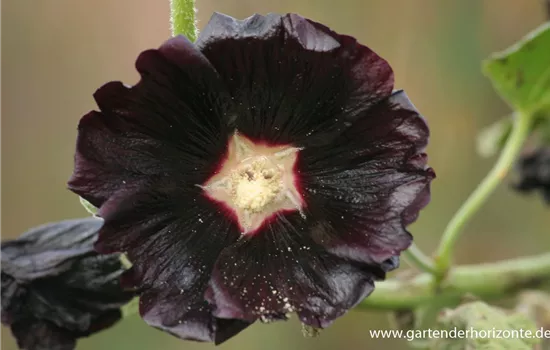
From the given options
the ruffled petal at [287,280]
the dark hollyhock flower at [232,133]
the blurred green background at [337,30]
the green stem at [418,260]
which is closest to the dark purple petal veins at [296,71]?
the dark hollyhock flower at [232,133]

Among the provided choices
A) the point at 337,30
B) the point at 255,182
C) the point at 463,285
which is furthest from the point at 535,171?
the point at 337,30

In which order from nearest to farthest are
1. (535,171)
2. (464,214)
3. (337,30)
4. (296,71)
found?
(296,71) < (464,214) < (535,171) < (337,30)

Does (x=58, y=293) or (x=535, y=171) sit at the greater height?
(x=58, y=293)

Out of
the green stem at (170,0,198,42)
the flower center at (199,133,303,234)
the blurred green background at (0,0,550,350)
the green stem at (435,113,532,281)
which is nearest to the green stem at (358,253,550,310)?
the green stem at (435,113,532,281)

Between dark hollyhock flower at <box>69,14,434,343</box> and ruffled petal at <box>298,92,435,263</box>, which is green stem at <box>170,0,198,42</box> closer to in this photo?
dark hollyhock flower at <box>69,14,434,343</box>

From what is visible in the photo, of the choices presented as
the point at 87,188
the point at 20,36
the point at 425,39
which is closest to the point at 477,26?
the point at 425,39

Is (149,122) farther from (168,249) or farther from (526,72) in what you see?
(526,72)
